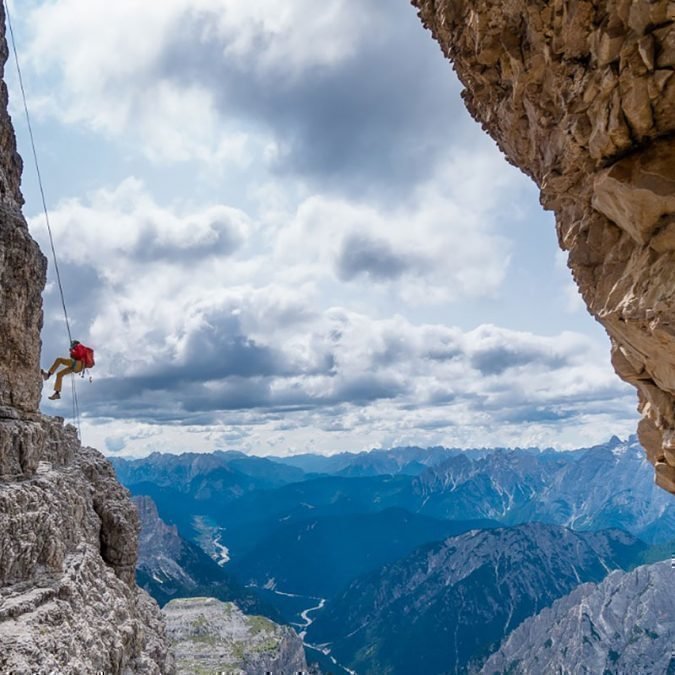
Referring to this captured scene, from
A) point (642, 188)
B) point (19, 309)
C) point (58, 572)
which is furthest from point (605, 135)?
point (19, 309)

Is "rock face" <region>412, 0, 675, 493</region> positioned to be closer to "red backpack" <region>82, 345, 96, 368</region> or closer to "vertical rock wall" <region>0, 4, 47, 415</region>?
"vertical rock wall" <region>0, 4, 47, 415</region>

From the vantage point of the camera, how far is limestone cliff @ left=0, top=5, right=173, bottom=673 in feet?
70.1

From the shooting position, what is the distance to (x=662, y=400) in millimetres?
17453

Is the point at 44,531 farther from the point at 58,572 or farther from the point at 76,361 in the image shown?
the point at 76,361

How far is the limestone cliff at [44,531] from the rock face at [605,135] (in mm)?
21468

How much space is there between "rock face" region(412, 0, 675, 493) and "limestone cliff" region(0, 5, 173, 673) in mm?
21468

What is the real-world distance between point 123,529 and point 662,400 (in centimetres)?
3503

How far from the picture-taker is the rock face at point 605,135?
13.7m

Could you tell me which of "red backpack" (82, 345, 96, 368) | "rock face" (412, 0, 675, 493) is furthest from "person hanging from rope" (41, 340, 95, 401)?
"rock face" (412, 0, 675, 493)

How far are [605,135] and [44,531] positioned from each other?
26387 millimetres

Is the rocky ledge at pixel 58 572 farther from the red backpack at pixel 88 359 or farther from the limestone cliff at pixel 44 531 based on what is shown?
the red backpack at pixel 88 359

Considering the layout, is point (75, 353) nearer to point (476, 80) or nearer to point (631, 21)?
point (476, 80)

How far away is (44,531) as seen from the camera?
25453mm

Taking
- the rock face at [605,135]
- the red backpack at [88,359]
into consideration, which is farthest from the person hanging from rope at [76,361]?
the rock face at [605,135]
